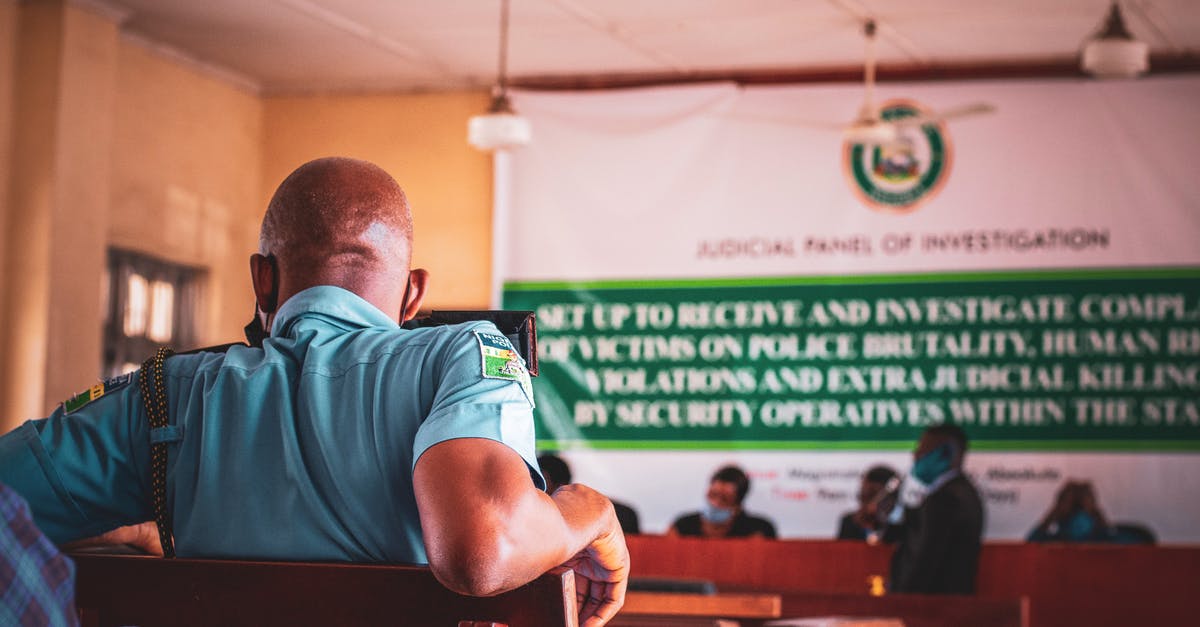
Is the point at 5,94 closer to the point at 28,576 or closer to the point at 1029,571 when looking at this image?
the point at 1029,571

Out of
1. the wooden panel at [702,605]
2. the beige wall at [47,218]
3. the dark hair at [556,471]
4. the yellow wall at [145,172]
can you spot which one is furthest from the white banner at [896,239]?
the wooden panel at [702,605]

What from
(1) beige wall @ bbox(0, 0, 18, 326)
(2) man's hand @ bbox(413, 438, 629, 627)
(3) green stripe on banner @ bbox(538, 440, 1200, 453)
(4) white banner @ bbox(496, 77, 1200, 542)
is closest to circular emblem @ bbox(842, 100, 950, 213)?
(4) white banner @ bbox(496, 77, 1200, 542)

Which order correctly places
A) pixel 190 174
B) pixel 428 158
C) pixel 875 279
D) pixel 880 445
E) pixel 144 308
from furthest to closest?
pixel 428 158, pixel 190 174, pixel 144 308, pixel 875 279, pixel 880 445

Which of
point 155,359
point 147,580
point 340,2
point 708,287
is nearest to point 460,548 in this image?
point 147,580

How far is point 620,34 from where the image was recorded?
7.69 m

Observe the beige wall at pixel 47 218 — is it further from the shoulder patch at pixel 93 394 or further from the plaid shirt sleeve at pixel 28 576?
the plaid shirt sleeve at pixel 28 576

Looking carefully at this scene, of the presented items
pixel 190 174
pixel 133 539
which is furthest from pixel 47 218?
pixel 133 539

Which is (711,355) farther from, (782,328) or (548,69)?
(548,69)

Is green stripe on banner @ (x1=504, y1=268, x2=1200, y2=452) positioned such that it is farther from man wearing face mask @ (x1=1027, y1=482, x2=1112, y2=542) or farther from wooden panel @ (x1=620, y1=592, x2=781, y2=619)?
wooden panel @ (x1=620, y1=592, x2=781, y2=619)

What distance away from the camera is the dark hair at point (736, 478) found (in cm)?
765

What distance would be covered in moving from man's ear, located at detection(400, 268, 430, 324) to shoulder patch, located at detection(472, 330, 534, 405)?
0.94ft

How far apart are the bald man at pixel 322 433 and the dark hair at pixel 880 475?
6.27 meters

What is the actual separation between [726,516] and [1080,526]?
189cm

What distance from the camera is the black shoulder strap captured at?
1.56m
